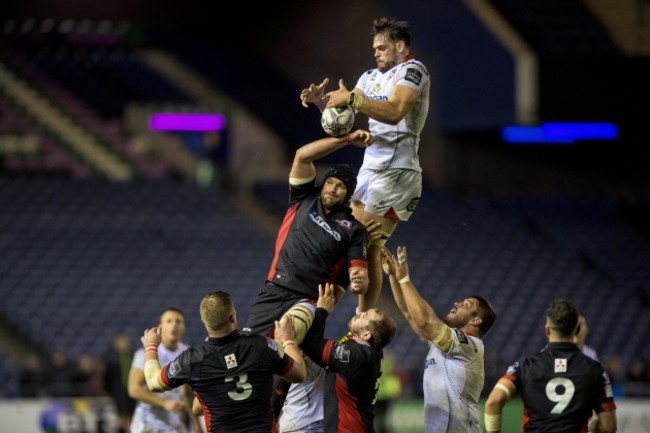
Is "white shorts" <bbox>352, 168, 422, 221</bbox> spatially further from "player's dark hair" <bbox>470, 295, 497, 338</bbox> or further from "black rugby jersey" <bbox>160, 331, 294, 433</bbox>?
"black rugby jersey" <bbox>160, 331, 294, 433</bbox>

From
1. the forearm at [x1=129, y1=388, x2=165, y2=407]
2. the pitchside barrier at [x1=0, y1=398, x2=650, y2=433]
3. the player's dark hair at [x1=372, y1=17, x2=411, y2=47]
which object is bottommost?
the pitchside barrier at [x1=0, y1=398, x2=650, y2=433]

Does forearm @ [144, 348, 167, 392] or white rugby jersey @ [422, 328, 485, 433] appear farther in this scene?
white rugby jersey @ [422, 328, 485, 433]

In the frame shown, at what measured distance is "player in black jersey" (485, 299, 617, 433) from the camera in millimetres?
6949

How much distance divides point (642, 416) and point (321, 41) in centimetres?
1104

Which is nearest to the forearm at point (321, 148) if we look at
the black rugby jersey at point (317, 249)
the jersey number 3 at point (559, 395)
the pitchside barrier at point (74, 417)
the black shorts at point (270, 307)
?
the black rugby jersey at point (317, 249)

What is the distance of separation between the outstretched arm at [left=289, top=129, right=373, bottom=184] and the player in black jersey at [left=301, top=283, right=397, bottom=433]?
2.65 ft

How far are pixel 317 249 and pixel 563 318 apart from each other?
1734 millimetres

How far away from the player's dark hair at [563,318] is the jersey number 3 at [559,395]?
0.90ft

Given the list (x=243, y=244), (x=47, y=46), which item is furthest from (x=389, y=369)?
(x=47, y=46)

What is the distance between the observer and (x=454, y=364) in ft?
25.8

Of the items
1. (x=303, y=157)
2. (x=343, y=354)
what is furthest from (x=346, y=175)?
(x=343, y=354)

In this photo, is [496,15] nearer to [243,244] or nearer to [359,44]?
[359,44]

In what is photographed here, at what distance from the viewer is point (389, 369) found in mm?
16875

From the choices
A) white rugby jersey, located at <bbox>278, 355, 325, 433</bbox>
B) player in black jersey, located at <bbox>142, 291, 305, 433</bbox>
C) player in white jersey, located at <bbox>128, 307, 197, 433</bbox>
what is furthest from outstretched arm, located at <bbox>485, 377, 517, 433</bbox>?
player in white jersey, located at <bbox>128, 307, 197, 433</bbox>
